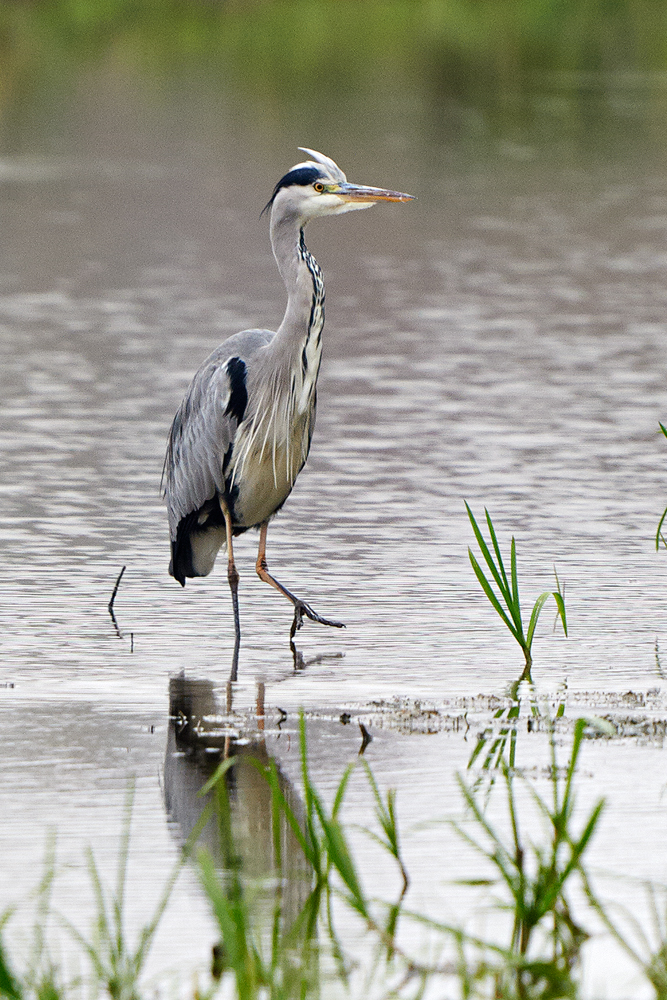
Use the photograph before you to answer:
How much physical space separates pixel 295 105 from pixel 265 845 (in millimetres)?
27722

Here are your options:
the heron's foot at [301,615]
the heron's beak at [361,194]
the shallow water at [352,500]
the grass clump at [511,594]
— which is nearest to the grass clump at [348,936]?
the shallow water at [352,500]

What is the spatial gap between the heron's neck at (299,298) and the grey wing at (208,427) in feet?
0.81

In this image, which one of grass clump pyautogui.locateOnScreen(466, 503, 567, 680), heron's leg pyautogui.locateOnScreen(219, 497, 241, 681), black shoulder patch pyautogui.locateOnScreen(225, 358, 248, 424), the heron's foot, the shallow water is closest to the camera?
the shallow water

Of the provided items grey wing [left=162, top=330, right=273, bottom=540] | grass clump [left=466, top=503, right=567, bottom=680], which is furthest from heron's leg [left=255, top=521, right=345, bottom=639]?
grass clump [left=466, top=503, right=567, bottom=680]

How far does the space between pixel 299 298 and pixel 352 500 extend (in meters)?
2.40

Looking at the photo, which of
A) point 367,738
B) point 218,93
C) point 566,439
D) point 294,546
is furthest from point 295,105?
point 367,738

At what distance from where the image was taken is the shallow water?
559 cm

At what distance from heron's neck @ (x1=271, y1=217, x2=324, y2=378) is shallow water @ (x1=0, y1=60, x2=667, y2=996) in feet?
3.42

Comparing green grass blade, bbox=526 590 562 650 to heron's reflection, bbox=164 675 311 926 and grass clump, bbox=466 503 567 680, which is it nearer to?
grass clump, bbox=466 503 567 680

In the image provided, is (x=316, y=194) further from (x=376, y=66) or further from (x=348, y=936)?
(x=376, y=66)

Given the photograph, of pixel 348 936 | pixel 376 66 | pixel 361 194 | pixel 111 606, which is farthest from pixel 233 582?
pixel 376 66

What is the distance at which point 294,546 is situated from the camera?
8.70m

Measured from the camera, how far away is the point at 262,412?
741 centimetres

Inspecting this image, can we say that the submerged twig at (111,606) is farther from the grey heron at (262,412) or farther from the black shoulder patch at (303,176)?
the black shoulder patch at (303,176)
